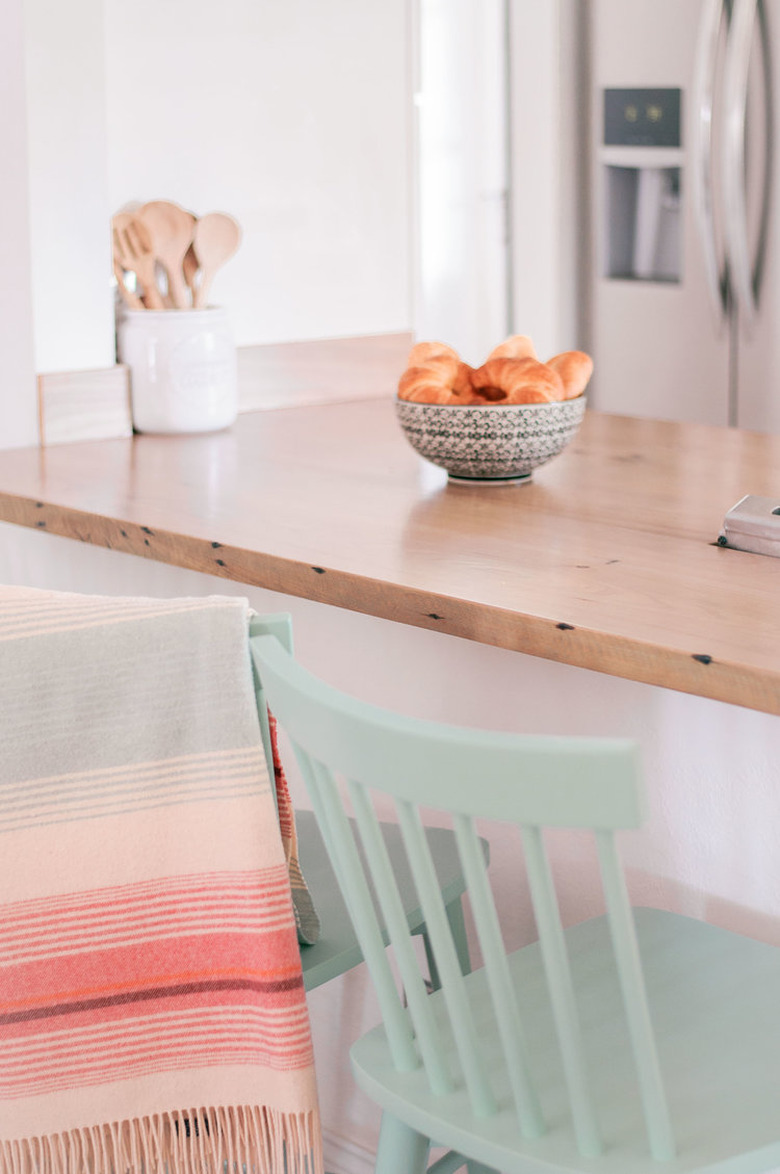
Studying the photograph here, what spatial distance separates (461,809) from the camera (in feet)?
2.55

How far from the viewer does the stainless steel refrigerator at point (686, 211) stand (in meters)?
2.52

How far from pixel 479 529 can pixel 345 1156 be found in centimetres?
77

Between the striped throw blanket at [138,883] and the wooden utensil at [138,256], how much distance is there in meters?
1.04

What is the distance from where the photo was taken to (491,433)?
152 centimetres

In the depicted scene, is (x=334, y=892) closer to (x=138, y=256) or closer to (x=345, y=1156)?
(x=345, y=1156)

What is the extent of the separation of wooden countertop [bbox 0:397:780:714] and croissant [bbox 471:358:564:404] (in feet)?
0.35

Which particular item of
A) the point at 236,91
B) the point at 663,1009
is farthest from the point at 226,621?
the point at 236,91

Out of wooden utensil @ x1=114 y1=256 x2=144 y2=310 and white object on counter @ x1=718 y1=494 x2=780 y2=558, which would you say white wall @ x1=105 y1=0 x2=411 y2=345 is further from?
white object on counter @ x1=718 y1=494 x2=780 y2=558

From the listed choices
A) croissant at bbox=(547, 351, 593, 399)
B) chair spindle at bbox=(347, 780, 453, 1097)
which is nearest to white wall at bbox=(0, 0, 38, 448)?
croissant at bbox=(547, 351, 593, 399)

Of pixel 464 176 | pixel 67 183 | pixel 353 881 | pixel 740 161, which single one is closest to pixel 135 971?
pixel 353 881

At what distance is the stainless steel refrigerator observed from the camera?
252 centimetres

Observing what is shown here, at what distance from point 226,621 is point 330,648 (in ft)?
1.66

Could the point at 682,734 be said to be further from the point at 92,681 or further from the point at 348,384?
the point at 348,384

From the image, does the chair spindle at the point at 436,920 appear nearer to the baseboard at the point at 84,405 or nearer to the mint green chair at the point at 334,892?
the mint green chair at the point at 334,892
